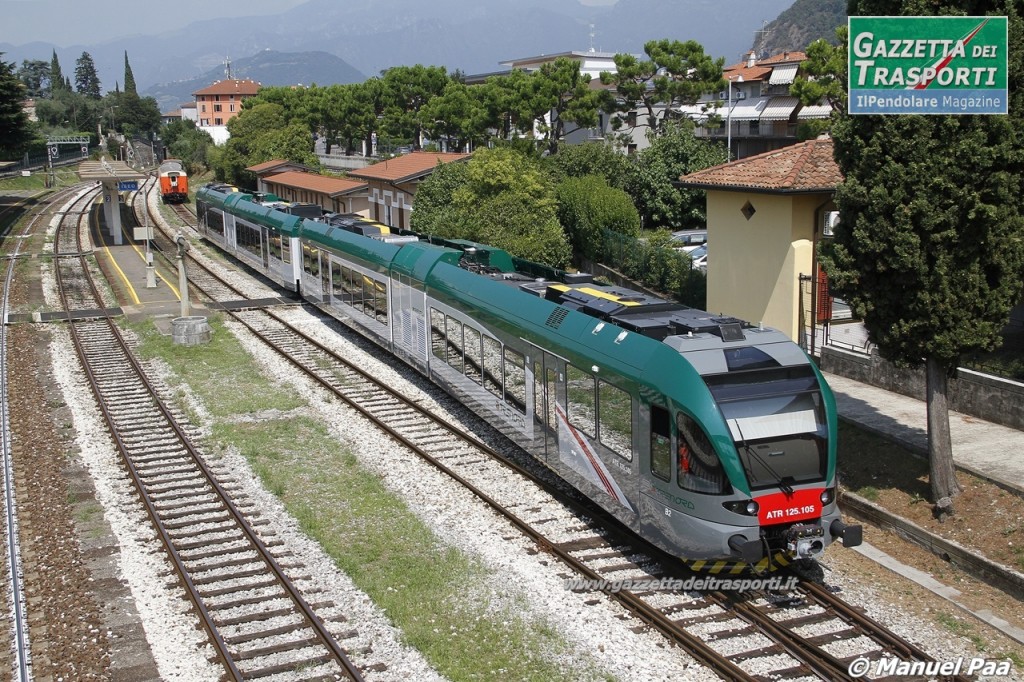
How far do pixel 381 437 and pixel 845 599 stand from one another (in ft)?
29.3

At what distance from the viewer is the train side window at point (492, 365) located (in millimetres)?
15750

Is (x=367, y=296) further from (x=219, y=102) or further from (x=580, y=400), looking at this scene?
(x=219, y=102)

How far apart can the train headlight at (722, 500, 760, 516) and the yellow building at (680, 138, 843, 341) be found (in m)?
11.9

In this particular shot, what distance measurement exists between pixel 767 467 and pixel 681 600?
186cm

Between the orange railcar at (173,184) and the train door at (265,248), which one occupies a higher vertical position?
the orange railcar at (173,184)

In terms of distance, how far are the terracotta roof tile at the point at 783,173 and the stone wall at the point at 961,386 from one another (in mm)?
3659

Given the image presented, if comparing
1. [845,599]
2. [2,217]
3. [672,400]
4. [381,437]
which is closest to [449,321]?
[381,437]

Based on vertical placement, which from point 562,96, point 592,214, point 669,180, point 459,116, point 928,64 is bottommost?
point 592,214

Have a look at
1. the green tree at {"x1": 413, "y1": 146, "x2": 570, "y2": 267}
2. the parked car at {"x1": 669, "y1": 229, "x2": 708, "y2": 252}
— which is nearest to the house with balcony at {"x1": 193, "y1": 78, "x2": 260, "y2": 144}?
the green tree at {"x1": 413, "y1": 146, "x2": 570, "y2": 267}

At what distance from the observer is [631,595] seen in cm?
1084

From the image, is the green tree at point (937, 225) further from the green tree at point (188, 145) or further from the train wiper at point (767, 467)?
the green tree at point (188, 145)

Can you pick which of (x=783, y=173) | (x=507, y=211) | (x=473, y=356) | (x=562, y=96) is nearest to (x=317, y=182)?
(x=562, y=96)

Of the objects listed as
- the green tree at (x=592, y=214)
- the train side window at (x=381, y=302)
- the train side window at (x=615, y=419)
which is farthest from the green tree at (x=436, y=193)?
the train side window at (x=615, y=419)

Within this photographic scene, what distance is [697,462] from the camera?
33.8 ft
